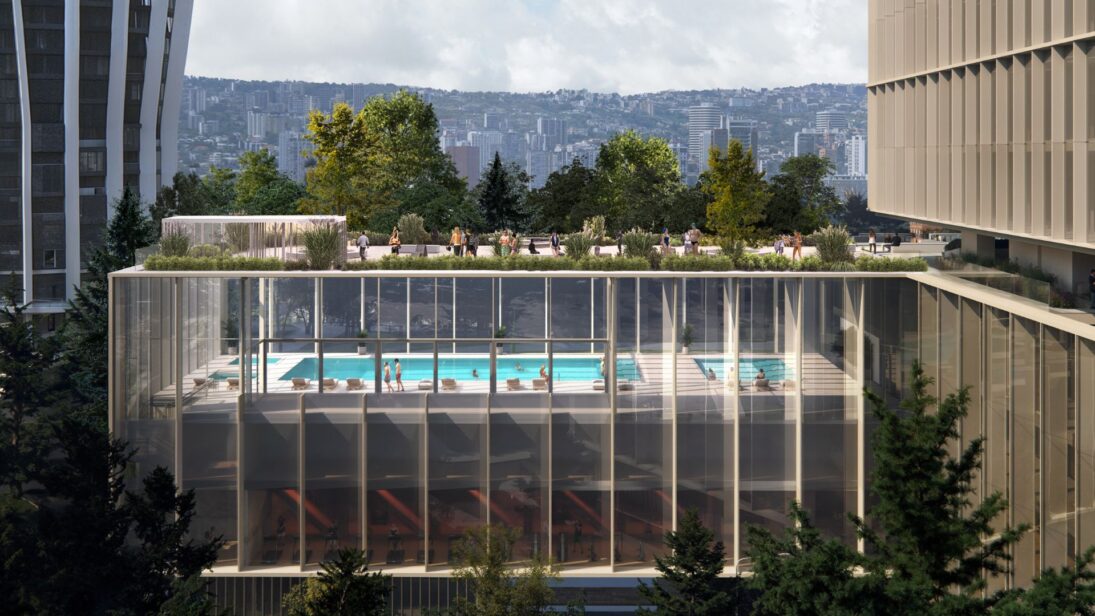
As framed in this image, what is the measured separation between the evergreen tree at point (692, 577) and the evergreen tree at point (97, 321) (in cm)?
2135

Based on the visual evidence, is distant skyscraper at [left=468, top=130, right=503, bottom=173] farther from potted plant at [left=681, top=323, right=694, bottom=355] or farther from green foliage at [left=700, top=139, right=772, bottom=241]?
potted plant at [left=681, top=323, right=694, bottom=355]

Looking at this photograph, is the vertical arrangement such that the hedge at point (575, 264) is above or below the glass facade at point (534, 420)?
above

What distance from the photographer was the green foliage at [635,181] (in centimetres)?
10325

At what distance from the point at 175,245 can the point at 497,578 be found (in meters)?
12.8

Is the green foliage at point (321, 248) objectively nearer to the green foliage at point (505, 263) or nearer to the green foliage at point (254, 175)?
the green foliage at point (505, 263)

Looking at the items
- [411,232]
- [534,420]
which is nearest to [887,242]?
[534,420]

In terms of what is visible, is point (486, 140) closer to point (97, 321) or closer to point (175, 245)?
point (97, 321)

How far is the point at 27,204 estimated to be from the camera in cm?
8281

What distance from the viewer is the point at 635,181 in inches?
4387

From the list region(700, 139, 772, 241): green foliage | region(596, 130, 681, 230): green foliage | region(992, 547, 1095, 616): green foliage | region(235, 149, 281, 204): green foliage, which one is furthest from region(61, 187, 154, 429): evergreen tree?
region(235, 149, 281, 204): green foliage

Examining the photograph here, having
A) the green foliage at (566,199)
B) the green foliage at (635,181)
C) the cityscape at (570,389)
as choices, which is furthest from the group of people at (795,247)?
the green foliage at (566,199)

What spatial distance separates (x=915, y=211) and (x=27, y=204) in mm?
57885

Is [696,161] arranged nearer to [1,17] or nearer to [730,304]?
[1,17]

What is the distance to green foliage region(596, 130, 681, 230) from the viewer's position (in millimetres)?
103250
